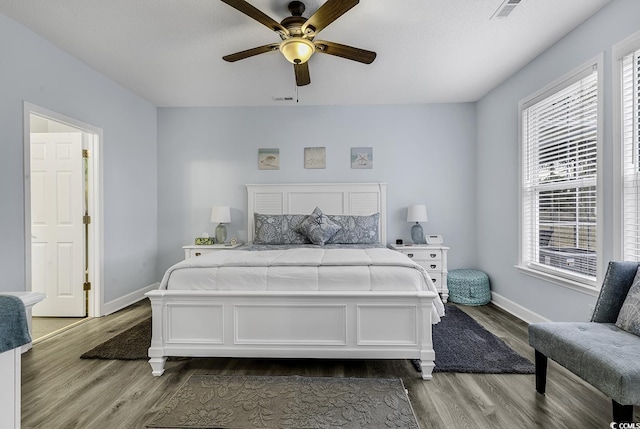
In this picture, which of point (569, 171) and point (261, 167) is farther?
point (261, 167)

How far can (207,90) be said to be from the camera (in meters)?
4.05

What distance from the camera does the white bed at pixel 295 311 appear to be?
2.20 m

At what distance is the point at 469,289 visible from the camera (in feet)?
13.0

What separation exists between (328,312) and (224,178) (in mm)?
3121

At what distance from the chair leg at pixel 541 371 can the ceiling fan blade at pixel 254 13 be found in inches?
109

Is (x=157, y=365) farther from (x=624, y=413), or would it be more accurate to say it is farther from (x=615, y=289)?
(x=615, y=289)

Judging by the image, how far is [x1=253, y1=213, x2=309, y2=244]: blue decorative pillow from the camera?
3.94m

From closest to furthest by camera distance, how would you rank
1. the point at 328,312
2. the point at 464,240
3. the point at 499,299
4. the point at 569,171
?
1. the point at 328,312
2. the point at 569,171
3. the point at 499,299
4. the point at 464,240

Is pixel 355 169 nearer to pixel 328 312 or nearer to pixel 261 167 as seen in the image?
pixel 261 167

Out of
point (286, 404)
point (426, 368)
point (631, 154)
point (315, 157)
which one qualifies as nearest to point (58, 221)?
point (315, 157)

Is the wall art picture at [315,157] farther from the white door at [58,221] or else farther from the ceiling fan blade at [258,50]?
the white door at [58,221]

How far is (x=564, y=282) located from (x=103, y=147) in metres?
4.92

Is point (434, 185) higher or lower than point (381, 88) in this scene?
lower

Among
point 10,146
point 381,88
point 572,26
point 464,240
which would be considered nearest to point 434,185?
point 464,240
